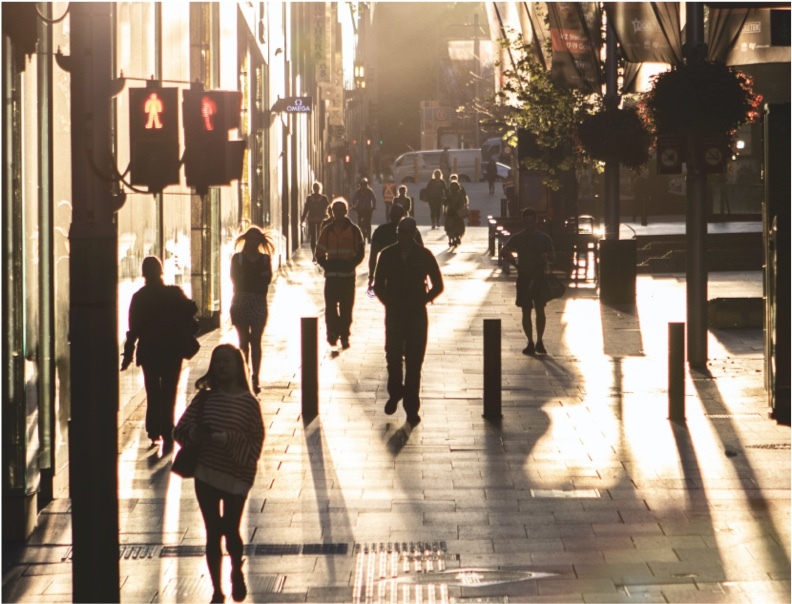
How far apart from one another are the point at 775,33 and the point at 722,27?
6116 mm

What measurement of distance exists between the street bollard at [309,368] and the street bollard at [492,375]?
149 centimetres

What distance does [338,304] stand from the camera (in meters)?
18.1

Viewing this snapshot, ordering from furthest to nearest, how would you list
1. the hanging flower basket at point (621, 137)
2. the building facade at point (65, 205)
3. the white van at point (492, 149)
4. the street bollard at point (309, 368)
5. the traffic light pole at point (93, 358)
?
1. the white van at point (492, 149)
2. the hanging flower basket at point (621, 137)
3. the street bollard at point (309, 368)
4. the building facade at point (65, 205)
5. the traffic light pole at point (93, 358)

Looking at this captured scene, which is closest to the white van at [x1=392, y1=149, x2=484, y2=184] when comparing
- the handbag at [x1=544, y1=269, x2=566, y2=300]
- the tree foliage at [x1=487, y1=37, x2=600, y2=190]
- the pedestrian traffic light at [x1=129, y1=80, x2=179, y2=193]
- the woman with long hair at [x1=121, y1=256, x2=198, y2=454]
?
the tree foliage at [x1=487, y1=37, x2=600, y2=190]

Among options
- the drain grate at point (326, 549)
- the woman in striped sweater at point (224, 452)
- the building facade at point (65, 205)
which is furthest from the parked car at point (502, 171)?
the woman in striped sweater at point (224, 452)

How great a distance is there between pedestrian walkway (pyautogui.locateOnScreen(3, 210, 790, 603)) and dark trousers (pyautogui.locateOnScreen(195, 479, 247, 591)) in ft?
0.79

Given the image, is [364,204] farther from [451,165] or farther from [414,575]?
[451,165]

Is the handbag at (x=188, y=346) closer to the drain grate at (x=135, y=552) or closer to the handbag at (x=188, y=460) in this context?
the drain grate at (x=135, y=552)

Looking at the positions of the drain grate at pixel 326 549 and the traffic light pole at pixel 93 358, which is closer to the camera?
the traffic light pole at pixel 93 358

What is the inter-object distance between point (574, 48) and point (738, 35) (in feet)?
24.9

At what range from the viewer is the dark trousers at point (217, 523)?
24.6 ft

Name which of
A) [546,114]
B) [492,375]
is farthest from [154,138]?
[546,114]

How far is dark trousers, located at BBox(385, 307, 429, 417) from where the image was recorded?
12.7 meters

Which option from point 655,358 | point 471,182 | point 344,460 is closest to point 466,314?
point 655,358
